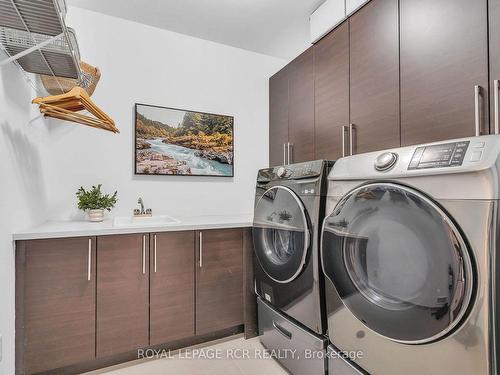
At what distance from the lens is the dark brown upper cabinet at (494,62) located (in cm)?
113

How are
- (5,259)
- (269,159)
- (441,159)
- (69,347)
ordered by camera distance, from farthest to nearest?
(269,159) → (69,347) → (5,259) → (441,159)

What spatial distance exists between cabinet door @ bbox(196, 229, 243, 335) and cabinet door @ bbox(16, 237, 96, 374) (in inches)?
26.4

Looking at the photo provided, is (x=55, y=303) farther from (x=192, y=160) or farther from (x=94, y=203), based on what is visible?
(x=192, y=160)

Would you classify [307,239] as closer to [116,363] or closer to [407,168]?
[407,168]

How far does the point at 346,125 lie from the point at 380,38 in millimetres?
533

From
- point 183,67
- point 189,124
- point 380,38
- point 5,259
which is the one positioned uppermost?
point 183,67

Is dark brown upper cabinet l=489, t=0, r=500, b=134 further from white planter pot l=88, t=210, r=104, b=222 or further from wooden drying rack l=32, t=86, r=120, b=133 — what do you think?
white planter pot l=88, t=210, r=104, b=222

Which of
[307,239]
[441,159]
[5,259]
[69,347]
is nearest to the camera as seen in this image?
[441,159]

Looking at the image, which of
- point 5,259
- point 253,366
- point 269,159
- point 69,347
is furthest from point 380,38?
point 69,347

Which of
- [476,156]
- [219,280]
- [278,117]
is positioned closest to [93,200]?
[219,280]

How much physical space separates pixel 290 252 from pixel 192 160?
1.34 meters

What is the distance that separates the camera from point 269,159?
2936 millimetres

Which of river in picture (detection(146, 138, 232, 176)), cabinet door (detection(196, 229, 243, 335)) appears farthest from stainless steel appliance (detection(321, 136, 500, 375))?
river in picture (detection(146, 138, 232, 176))

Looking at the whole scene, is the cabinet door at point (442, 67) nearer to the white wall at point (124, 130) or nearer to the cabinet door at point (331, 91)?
the cabinet door at point (331, 91)
